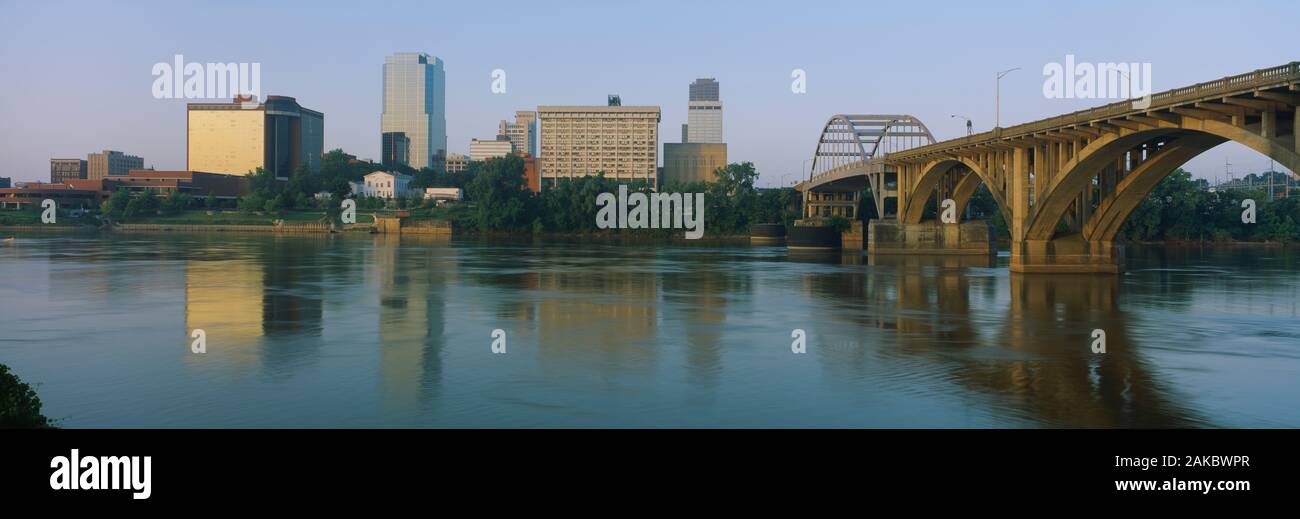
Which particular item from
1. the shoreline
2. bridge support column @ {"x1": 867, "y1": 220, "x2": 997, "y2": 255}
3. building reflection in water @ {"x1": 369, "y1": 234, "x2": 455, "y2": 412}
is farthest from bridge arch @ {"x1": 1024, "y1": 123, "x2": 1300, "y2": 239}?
the shoreline

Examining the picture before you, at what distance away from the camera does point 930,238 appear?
332ft

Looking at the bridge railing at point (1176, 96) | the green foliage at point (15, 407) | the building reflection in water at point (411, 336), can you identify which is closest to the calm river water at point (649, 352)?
the building reflection in water at point (411, 336)

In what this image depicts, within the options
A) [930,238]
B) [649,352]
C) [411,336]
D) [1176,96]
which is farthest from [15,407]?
[930,238]

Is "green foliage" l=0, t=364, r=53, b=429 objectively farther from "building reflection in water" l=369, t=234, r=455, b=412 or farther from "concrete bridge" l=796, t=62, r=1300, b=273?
"concrete bridge" l=796, t=62, r=1300, b=273

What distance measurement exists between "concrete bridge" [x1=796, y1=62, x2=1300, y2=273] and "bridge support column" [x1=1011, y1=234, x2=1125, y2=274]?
65 millimetres

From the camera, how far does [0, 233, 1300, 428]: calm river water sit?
65.7 ft

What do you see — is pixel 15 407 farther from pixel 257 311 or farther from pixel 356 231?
pixel 356 231

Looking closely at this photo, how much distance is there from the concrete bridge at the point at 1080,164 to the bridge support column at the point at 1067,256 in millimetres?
65

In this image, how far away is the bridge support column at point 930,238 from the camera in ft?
325

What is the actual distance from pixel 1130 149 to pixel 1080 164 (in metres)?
2.68
